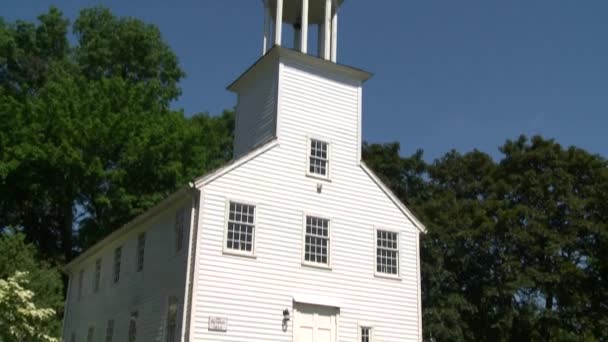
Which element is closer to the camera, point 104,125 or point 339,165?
point 339,165

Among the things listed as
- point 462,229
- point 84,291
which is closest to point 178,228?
point 84,291

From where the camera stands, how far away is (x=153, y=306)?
876 inches

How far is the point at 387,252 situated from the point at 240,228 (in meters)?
5.35

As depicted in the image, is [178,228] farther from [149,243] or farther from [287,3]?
[287,3]

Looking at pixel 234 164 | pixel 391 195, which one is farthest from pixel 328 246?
pixel 234 164

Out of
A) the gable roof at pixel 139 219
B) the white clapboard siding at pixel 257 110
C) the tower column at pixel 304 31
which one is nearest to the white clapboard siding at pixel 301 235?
the white clapboard siding at pixel 257 110

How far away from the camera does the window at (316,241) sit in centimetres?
2184

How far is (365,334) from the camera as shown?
2202cm

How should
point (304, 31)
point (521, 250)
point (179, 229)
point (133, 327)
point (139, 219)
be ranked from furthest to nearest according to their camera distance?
point (521, 250)
point (139, 219)
point (304, 31)
point (133, 327)
point (179, 229)

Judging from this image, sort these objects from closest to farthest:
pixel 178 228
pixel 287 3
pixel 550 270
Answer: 1. pixel 178 228
2. pixel 287 3
3. pixel 550 270

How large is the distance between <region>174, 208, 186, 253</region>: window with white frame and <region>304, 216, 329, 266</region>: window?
12.4ft

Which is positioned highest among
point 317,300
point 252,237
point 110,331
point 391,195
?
point 391,195

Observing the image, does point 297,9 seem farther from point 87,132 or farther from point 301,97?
point 87,132

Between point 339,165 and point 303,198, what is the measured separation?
198 cm
